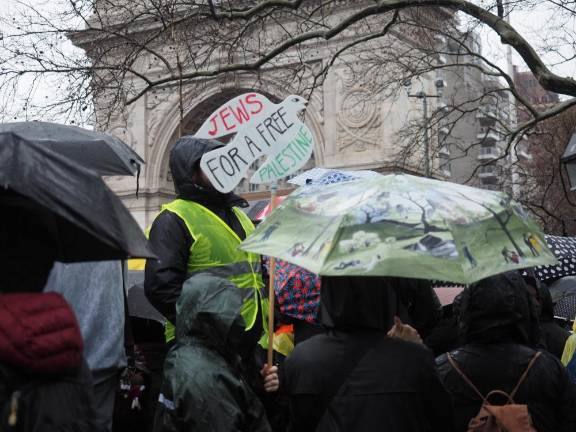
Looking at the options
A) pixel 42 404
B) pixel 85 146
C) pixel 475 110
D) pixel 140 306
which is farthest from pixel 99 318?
pixel 475 110

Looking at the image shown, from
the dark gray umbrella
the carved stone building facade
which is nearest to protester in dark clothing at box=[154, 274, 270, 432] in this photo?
the dark gray umbrella

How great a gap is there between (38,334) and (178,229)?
200 cm

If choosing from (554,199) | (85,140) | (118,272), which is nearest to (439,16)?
(85,140)

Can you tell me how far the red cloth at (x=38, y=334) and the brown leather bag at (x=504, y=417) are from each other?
1747 millimetres

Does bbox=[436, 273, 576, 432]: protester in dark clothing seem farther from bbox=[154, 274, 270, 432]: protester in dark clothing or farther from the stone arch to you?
the stone arch

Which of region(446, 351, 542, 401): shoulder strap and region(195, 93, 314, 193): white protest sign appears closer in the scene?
region(446, 351, 542, 401): shoulder strap

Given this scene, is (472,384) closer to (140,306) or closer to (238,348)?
(238,348)

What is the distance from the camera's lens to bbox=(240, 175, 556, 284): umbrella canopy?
304cm

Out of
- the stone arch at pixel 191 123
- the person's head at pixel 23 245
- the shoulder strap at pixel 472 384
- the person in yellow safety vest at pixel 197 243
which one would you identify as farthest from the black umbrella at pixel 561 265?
the stone arch at pixel 191 123

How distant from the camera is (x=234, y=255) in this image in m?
4.62

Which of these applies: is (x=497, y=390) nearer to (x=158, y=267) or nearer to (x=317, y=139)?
(x=158, y=267)

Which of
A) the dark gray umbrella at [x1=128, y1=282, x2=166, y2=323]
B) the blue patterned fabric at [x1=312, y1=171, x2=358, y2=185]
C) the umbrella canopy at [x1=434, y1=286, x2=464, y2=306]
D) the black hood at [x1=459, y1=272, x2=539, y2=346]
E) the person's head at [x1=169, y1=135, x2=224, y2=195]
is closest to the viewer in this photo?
the black hood at [x1=459, y1=272, x2=539, y2=346]

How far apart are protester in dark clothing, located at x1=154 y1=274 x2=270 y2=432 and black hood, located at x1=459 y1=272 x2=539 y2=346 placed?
100cm

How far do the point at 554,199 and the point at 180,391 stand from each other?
104 feet
